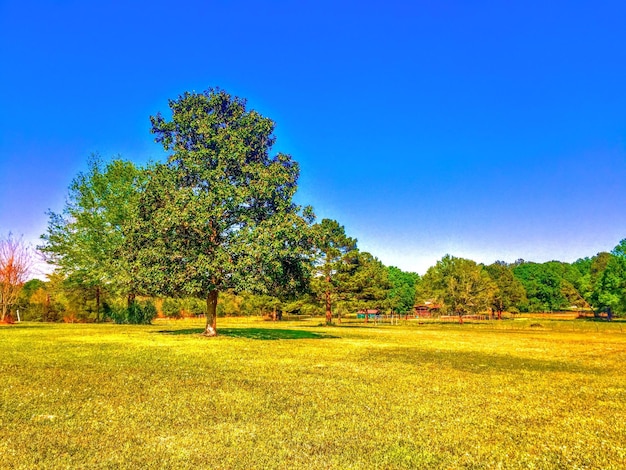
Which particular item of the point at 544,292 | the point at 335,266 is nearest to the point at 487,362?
the point at 335,266

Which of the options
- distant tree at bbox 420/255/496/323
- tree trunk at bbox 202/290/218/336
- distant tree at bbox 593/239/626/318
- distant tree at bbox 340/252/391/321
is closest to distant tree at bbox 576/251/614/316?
distant tree at bbox 593/239/626/318

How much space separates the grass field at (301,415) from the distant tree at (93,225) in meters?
33.4

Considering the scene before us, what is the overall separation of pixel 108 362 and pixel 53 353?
4380mm

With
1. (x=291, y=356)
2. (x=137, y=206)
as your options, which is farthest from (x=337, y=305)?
(x=291, y=356)

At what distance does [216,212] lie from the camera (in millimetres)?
27312

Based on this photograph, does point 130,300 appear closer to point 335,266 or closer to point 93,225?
point 93,225

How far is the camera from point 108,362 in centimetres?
1555

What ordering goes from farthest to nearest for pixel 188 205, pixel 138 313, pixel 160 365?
pixel 138 313, pixel 188 205, pixel 160 365

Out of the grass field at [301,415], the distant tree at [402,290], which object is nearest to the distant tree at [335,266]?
the distant tree at [402,290]

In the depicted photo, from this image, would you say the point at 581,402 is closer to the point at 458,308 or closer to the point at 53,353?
the point at 53,353

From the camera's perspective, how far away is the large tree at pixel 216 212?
2683 cm

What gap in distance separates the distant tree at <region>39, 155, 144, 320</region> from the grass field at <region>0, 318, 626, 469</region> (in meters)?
33.4

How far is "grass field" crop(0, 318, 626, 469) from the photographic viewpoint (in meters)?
6.38

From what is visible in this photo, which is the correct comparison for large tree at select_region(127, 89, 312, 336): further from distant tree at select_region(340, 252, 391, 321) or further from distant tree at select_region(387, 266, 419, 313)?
distant tree at select_region(387, 266, 419, 313)
